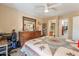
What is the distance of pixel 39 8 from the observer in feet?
4.70

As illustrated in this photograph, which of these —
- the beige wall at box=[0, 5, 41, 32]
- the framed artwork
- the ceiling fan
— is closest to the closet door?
the ceiling fan

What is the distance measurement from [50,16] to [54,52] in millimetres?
556

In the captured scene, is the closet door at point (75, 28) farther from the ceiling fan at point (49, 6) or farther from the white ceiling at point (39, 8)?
the ceiling fan at point (49, 6)

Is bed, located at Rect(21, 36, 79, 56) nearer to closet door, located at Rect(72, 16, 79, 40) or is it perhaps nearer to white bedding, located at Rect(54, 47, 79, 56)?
white bedding, located at Rect(54, 47, 79, 56)

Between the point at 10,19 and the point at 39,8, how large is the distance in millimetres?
464

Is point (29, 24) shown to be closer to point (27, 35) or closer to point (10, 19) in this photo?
point (27, 35)

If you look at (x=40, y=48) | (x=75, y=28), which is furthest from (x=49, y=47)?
(x=75, y=28)

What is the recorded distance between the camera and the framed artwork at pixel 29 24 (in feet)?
4.91

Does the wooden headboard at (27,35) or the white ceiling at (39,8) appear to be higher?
the white ceiling at (39,8)

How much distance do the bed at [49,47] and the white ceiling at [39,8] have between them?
0.39 metres

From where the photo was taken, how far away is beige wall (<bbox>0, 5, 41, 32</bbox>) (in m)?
1.39

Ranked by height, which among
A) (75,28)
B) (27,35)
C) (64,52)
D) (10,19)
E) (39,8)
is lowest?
(64,52)

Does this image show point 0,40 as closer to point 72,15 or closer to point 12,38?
point 12,38

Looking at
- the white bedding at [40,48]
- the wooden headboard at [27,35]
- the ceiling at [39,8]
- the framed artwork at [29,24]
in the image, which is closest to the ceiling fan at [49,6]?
the ceiling at [39,8]
